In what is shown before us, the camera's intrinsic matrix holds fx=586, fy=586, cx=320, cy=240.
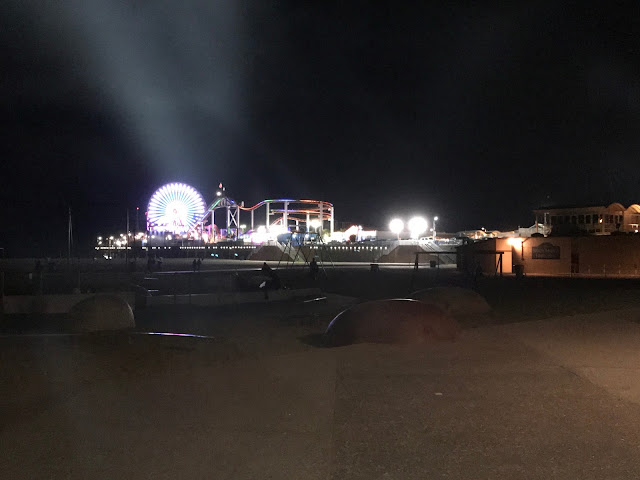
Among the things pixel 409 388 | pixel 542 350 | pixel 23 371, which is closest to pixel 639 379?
pixel 542 350

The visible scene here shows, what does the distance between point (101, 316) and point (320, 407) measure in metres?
8.13

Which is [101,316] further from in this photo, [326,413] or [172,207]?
[172,207]

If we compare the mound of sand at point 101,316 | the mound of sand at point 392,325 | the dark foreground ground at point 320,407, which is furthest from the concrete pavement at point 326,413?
the mound of sand at point 101,316

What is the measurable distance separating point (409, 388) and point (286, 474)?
3356 millimetres

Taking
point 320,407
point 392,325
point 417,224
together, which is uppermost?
point 417,224

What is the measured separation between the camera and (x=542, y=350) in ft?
35.5

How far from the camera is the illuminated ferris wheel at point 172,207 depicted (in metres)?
88.6

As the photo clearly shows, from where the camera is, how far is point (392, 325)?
37.8ft

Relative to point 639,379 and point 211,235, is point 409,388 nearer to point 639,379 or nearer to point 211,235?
point 639,379

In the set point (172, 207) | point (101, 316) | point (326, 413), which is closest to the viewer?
point (326, 413)

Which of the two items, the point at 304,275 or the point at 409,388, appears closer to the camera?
the point at 409,388

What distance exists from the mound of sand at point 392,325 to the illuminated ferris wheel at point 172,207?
80192 millimetres

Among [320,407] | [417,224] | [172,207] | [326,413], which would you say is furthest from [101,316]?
[172,207]

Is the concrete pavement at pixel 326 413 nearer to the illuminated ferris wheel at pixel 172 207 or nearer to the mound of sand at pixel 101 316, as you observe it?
the mound of sand at pixel 101 316
